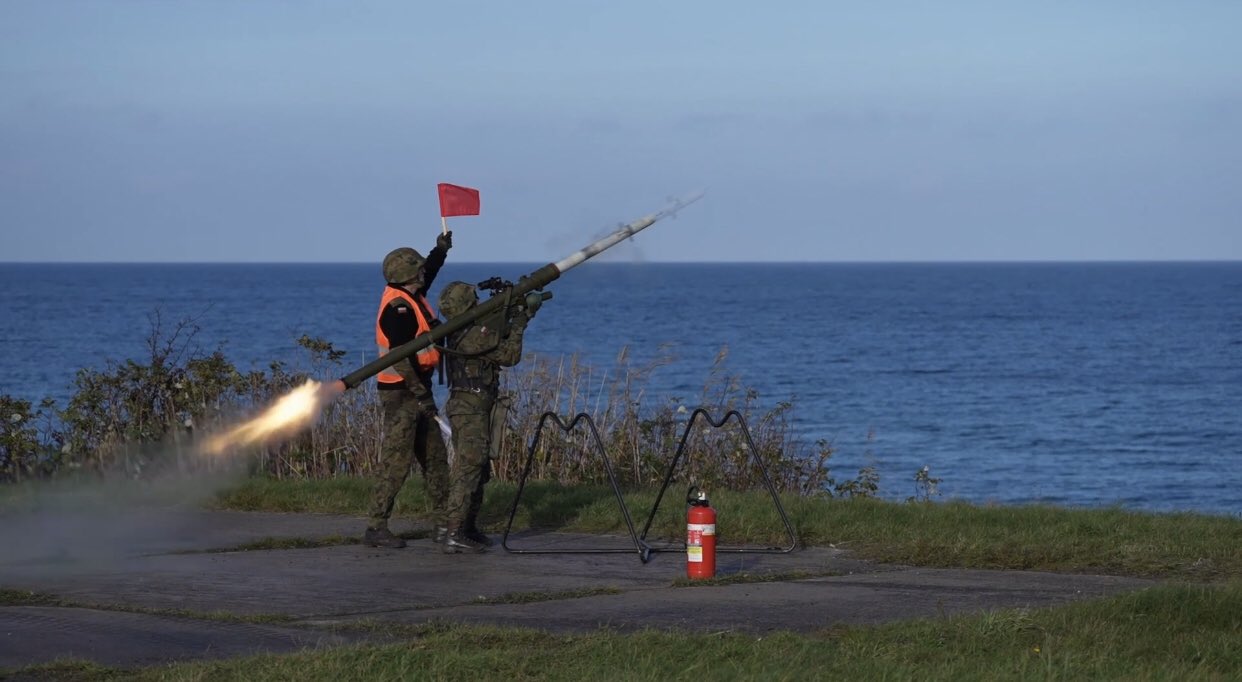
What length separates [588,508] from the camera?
12641 millimetres

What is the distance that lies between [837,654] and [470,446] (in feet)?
14.3

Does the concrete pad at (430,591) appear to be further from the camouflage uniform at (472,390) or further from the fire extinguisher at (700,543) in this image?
the camouflage uniform at (472,390)

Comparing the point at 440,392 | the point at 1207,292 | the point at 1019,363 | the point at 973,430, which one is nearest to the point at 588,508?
the point at 440,392

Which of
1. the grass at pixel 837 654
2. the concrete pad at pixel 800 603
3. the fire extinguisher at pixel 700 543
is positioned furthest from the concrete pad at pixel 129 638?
the fire extinguisher at pixel 700 543

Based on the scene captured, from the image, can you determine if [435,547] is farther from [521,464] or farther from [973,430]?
[973,430]

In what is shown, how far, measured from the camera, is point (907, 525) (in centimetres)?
1159

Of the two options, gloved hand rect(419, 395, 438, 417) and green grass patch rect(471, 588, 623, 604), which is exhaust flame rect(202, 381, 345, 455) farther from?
green grass patch rect(471, 588, 623, 604)

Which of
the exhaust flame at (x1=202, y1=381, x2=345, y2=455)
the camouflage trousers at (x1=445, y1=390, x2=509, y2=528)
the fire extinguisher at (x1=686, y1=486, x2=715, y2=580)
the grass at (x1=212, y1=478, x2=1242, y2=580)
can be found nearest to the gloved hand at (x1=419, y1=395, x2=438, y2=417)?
the camouflage trousers at (x1=445, y1=390, x2=509, y2=528)

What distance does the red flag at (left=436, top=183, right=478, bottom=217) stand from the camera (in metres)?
11.8

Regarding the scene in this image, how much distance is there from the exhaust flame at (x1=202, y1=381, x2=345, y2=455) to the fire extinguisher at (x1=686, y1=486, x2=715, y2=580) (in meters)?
3.00

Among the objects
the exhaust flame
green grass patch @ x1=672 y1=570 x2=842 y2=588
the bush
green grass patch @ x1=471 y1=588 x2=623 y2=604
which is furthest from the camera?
the bush

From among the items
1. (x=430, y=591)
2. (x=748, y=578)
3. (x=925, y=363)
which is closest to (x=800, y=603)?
(x=748, y=578)

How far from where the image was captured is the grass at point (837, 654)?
280 inches

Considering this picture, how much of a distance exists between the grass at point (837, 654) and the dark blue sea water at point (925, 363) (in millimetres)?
4283
